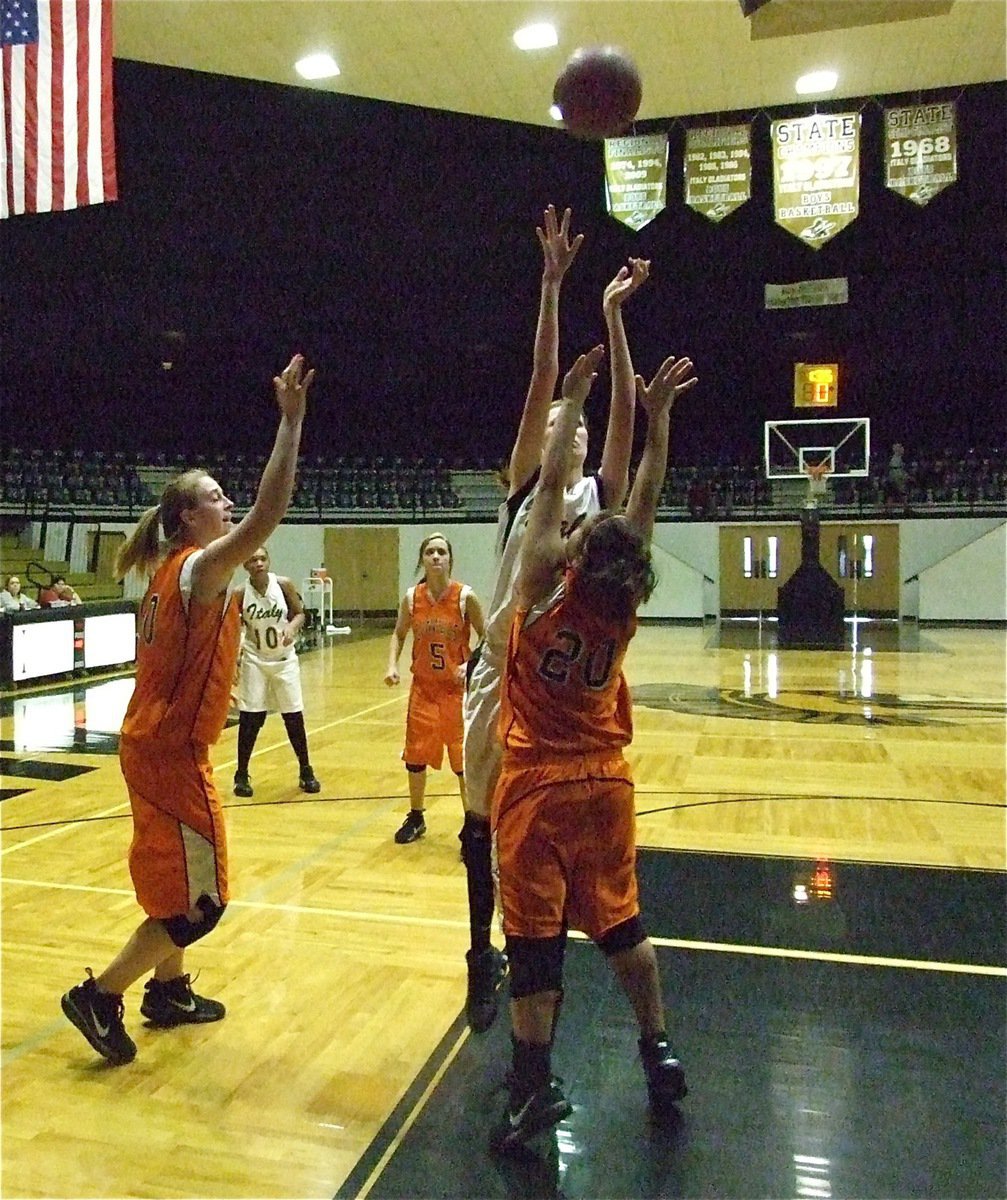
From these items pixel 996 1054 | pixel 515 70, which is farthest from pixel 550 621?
pixel 515 70

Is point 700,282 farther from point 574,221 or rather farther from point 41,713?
point 41,713

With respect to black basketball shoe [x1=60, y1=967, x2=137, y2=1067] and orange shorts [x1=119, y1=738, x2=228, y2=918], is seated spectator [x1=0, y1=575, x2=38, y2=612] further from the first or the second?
orange shorts [x1=119, y1=738, x2=228, y2=918]

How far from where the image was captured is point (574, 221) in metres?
17.0

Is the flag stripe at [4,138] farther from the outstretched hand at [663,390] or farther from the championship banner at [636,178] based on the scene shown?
the championship banner at [636,178]

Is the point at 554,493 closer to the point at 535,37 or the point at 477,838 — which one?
the point at 477,838

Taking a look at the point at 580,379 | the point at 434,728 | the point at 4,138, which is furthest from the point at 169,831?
the point at 4,138

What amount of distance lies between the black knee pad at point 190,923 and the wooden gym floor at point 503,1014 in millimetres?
367

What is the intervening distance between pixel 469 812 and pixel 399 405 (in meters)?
21.0

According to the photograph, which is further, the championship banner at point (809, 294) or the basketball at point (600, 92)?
→ the championship banner at point (809, 294)

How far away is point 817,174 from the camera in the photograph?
34.9ft

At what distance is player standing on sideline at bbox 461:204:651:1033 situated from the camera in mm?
2529

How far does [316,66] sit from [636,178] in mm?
3708

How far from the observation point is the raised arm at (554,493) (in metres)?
2.22

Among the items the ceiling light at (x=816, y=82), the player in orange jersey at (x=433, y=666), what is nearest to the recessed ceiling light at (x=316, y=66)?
the ceiling light at (x=816, y=82)
